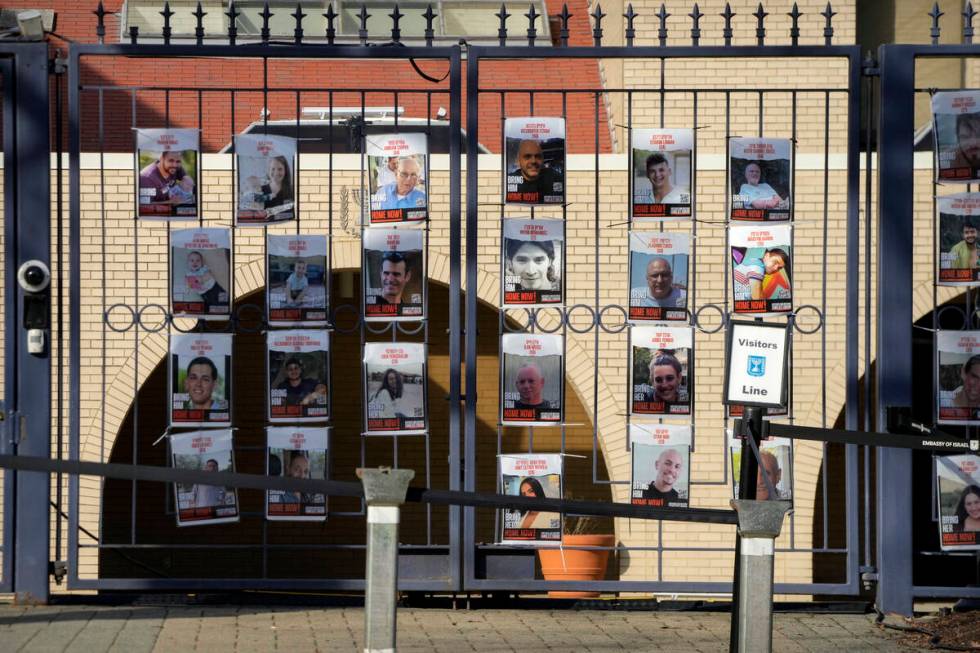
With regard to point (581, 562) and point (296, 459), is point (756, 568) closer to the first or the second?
point (296, 459)

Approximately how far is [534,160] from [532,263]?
52 centimetres

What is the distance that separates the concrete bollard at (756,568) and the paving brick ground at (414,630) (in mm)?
1188

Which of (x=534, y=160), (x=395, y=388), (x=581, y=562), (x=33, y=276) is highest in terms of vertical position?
(x=534, y=160)

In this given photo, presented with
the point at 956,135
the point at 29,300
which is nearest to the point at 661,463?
the point at 956,135

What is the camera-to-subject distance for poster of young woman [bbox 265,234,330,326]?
6617 mm

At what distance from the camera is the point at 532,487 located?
262 inches

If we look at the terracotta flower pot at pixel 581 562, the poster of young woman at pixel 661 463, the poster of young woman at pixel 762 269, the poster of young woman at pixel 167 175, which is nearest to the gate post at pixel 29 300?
the poster of young woman at pixel 167 175

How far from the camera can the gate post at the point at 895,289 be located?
659cm

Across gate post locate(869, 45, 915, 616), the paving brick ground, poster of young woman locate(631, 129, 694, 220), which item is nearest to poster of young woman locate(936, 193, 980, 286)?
gate post locate(869, 45, 915, 616)

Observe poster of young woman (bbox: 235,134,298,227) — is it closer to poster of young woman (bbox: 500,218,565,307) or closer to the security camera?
the security camera

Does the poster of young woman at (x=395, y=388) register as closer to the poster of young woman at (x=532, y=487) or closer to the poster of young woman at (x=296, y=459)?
the poster of young woman at (x=296, y=459)

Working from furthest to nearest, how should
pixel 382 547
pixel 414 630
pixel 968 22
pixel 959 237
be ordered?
pixel 959 237 → pixel 968 22 → pixel 414 630 → pixel 382 547

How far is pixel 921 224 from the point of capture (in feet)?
41.9

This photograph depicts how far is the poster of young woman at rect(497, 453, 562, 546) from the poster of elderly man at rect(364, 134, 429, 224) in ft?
4.36
